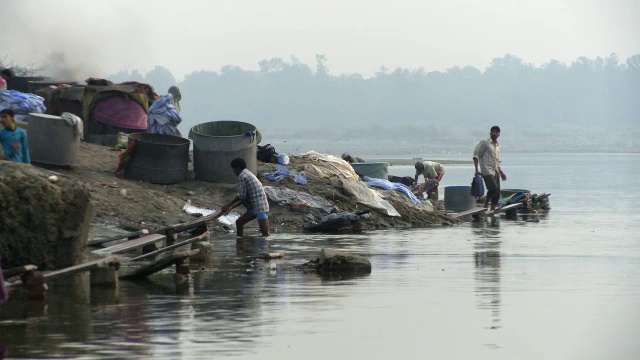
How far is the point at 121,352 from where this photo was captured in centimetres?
886

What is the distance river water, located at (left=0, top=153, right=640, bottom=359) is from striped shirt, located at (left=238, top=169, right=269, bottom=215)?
6.02 ft

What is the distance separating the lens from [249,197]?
19.6 m

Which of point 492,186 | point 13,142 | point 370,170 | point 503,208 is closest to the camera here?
point 13,142

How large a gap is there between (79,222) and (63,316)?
334cm

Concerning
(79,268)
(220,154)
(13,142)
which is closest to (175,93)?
(220,154)

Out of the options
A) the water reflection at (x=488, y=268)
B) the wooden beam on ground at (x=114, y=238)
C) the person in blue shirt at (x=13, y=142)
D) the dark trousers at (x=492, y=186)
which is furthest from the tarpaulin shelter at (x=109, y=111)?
the wooden beam on ground at (x=114, y=238)

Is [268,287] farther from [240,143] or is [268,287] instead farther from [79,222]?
[240,143]

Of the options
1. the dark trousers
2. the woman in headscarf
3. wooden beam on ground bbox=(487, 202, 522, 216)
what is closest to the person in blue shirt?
the dark trousers

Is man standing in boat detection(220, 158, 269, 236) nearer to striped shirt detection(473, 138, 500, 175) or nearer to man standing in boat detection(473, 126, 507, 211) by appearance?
man standing in boat detection(473, 126, 507, 211)

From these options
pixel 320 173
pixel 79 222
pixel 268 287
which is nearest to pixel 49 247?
pixel 79 222

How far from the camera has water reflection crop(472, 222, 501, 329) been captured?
450 inches

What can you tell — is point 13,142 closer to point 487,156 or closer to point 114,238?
point 114,238

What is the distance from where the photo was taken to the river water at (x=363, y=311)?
912 cm

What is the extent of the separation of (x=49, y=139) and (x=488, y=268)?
972 centimetres
